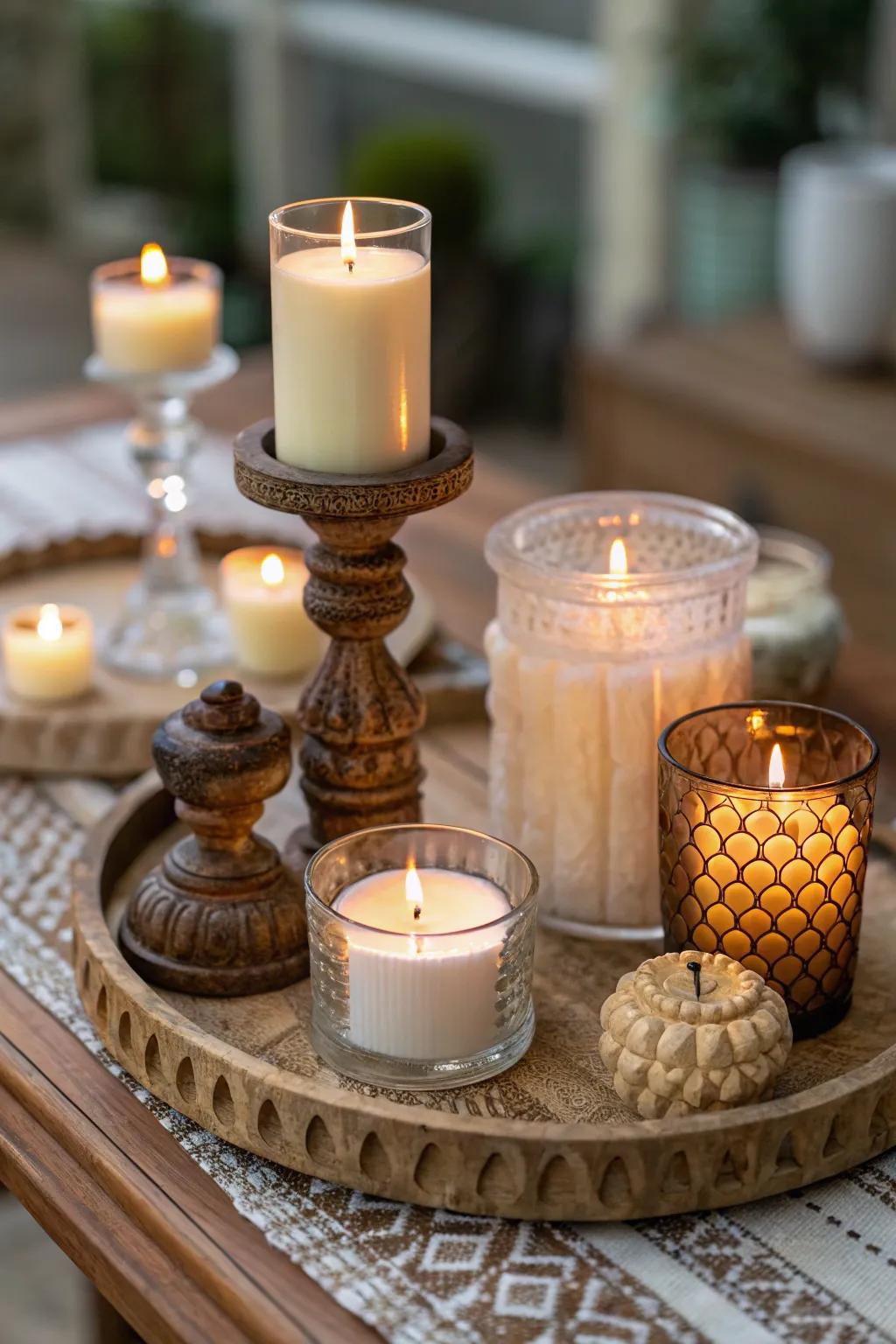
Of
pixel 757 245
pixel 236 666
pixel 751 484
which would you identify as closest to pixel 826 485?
pixel 751 484

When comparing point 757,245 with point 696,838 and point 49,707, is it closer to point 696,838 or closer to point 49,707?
point 49,707

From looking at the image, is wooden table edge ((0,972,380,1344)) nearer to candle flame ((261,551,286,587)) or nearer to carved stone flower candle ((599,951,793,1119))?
carved stone flower candle ((599,951,793,1119))

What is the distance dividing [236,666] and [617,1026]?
0.54m

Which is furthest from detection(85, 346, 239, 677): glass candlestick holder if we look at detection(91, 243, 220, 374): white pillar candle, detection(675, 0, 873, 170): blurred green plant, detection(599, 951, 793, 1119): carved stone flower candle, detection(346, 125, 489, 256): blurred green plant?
detection(346, 125, 489, 256): blurred green plant

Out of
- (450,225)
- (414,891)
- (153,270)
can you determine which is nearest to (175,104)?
(450,225)

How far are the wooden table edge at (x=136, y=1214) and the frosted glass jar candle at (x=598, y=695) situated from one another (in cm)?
26

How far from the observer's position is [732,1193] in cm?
70

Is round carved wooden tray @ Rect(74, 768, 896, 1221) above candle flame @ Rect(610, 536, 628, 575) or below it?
below

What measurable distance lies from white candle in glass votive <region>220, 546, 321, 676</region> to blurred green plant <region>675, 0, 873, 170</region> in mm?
2222

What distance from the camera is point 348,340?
763 millimetres

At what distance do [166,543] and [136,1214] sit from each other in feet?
1.98

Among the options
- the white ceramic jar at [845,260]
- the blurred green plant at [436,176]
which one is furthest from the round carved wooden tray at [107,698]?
the blurred green plant at [436,176]

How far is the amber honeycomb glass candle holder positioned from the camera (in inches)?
29.6

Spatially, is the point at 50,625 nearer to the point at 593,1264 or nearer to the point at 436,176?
the point at 593,1264
